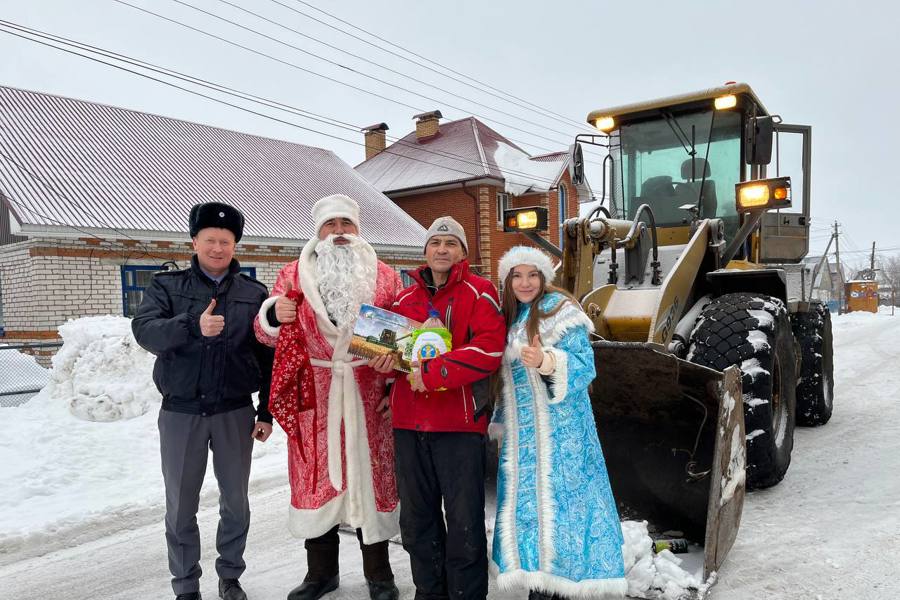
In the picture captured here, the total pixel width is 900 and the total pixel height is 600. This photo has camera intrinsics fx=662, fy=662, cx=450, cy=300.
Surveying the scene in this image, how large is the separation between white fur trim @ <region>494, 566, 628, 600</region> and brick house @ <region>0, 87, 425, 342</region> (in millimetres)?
11163

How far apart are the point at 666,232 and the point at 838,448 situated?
7.99 feet

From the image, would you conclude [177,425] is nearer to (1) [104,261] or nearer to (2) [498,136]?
(1) [104,261]

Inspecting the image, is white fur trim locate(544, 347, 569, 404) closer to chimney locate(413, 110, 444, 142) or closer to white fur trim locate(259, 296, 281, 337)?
white fur trim locate(259, 296, 281, 337)

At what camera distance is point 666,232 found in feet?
18.2

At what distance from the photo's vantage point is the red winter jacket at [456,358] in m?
2.80

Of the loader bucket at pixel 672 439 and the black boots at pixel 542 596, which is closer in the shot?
the black boots at pixel 542 596

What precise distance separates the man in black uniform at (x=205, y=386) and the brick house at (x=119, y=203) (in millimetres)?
9647

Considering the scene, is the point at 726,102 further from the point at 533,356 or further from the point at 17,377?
the point at 17,377

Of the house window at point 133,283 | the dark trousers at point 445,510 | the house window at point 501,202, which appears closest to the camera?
the dark trousers at point 445,510

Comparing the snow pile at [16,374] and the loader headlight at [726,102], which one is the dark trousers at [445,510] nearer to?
the loader headlight at [726,102]

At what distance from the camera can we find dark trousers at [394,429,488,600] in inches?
116

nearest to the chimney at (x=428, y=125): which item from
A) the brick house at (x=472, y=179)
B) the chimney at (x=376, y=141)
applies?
the brick house at (x=472, y=179)

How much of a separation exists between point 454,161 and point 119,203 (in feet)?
41.1

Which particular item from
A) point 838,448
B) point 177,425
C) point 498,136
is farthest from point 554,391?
point 498,136
